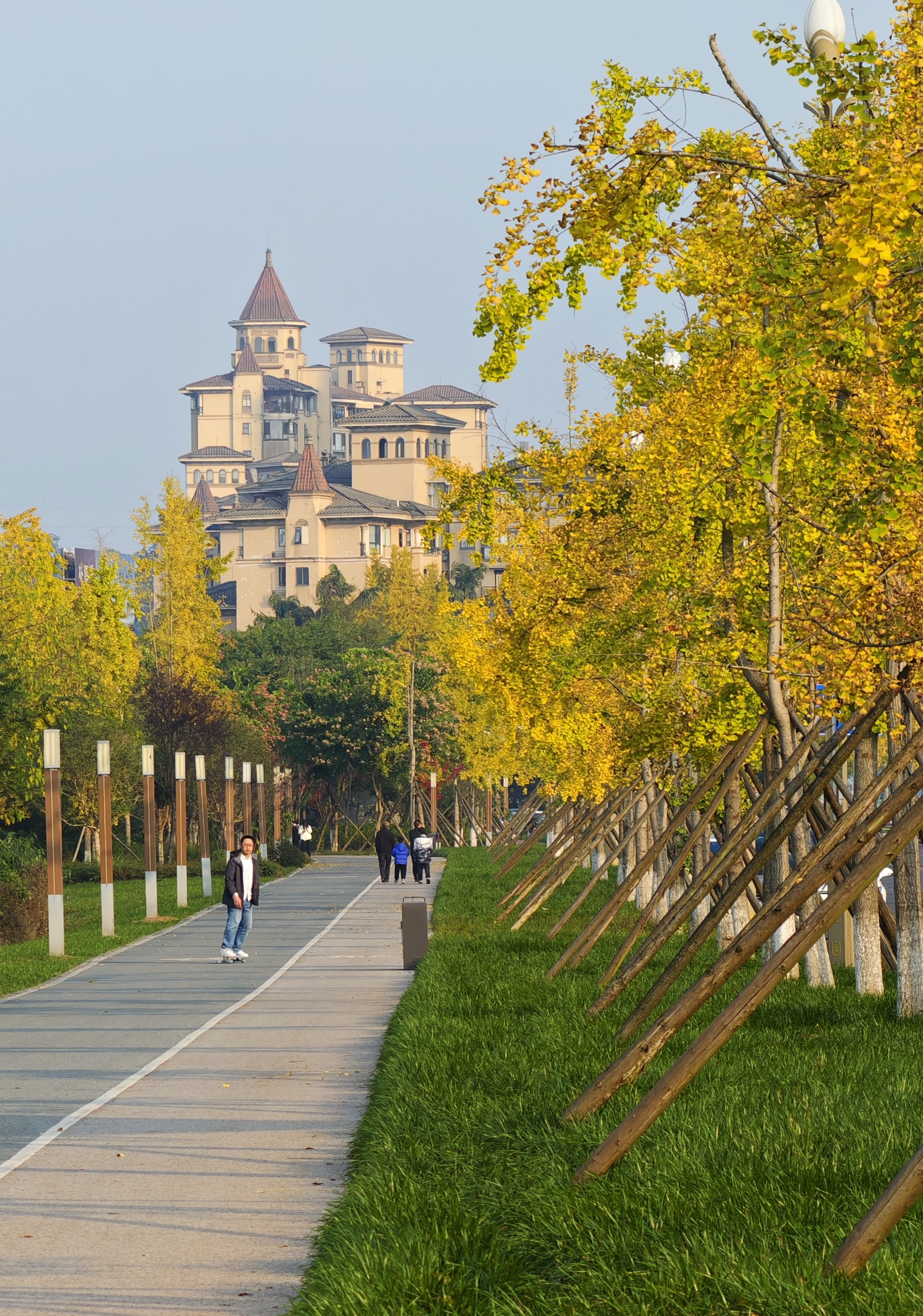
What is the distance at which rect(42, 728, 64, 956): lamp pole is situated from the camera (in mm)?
25125

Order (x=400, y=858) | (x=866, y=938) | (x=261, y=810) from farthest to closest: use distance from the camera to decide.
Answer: (x=261, y=810) < (x=400, y=858) < (x=866, y=938)

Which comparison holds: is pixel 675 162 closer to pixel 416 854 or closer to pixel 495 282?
pixel 495 282

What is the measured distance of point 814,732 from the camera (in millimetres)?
15766

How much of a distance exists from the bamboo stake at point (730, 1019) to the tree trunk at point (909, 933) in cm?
601

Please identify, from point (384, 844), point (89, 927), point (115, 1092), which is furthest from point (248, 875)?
point (384, 844)

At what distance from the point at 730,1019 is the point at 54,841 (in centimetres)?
1908

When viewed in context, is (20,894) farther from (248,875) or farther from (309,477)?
(309,477)

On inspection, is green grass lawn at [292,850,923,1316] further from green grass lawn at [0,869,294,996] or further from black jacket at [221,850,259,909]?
black jacket at [221,850,259,909]

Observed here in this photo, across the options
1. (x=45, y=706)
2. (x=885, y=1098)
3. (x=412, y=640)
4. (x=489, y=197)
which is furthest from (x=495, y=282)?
(x=412, y=640)

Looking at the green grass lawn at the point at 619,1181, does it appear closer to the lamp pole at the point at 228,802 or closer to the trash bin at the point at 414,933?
the trash bin at the point at 414,933

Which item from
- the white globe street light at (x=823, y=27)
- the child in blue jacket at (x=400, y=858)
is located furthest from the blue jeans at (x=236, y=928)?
the child in blue jacket at (x=400, y=858)

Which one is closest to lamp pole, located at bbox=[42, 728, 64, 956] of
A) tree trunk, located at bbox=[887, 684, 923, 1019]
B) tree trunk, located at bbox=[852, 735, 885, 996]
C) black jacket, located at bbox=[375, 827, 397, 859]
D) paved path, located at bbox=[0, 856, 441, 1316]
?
paved path, located at bbox=[0, 856, 441, 1316]

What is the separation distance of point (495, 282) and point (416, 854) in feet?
129

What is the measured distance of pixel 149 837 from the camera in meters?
34.2
